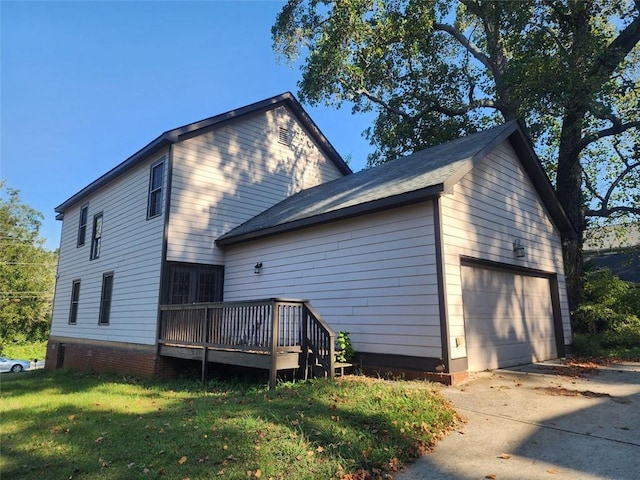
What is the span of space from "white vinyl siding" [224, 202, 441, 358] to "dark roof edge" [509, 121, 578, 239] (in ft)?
13.6

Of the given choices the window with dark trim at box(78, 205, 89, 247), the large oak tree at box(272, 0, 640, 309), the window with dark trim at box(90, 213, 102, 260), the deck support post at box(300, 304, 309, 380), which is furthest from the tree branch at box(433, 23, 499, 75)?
→ the window with dark trim at box(78, 205, 89, 247)

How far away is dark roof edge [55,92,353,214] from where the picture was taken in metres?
11.4

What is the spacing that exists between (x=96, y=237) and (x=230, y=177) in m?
6.13

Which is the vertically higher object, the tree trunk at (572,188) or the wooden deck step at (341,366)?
the tree trunk at (572,188)

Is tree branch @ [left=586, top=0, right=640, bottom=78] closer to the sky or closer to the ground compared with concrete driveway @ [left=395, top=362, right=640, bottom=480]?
closer to the sky

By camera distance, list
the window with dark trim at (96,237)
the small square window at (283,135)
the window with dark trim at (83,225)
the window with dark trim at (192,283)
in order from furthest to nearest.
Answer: the window with dark trim at (83,225)
the window with dark trim at (96,237)
the small square window at (283,135)
the window with dark trim at (192,283)

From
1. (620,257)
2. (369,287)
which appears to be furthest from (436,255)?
(620,257)

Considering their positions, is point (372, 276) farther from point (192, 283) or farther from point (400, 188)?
point (192, 283)

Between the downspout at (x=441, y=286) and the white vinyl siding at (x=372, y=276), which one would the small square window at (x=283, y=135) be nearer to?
the white vinyl siding at (x=372, y=276)

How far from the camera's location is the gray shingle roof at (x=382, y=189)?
765 cm

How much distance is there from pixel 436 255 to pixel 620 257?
2174 centimetres

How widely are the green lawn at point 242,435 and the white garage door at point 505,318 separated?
214 centimetres

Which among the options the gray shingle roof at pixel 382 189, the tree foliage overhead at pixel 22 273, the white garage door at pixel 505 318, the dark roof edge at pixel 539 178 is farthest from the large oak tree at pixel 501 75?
the tree foliage overhead at pixel 22 273

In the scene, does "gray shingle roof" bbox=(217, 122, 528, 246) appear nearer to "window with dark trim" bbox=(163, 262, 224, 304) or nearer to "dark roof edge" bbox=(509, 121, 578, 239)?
"dark roof edge" bbox=(509, 121, 578, 239)
